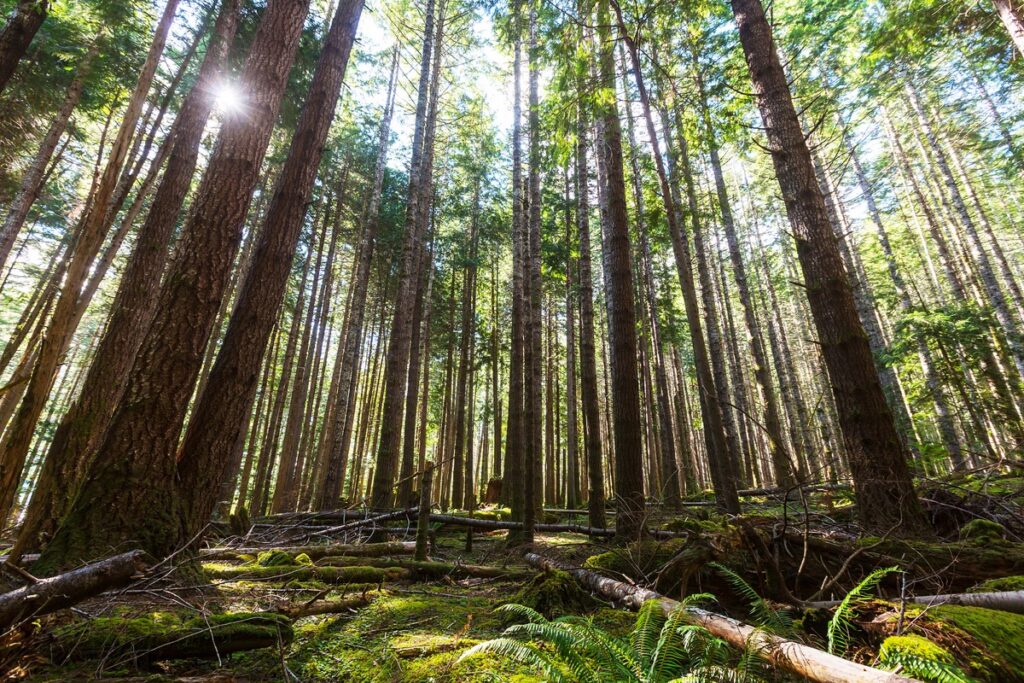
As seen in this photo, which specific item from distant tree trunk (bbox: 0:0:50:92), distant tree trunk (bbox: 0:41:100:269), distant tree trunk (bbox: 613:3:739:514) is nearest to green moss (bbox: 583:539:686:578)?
distant tree trunk (bbox: 613:3:739:514)

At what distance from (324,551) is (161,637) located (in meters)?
3.24

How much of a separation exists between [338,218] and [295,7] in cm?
1077

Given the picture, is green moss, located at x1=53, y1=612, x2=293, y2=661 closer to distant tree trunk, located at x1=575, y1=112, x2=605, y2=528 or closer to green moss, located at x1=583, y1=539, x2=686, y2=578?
green moss, located at x1=583, y1=539, x2=686, y2=578

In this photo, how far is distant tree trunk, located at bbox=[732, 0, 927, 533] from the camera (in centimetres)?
367

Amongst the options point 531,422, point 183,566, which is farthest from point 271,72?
point 531,422

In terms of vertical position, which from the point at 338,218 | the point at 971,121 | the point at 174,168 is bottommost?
the point at 174,168

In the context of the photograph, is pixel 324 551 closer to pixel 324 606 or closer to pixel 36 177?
pixel 324 606

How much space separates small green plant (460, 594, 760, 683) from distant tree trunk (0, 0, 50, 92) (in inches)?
429

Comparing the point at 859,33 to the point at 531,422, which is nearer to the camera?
the point at 531,422

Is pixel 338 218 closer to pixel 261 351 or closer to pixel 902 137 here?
pixel 261 351

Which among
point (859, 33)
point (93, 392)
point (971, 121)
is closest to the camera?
point (93, 392)

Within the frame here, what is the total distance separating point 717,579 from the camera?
10.1 ft

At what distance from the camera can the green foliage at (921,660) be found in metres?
1.32

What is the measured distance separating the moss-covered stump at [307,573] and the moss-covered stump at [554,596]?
1.62 meters
